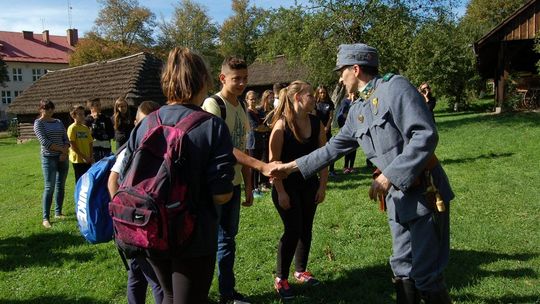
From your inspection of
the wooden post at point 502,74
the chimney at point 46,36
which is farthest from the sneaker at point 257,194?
the chimney at point 46,36

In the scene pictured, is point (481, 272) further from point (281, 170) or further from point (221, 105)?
point (221, 105)

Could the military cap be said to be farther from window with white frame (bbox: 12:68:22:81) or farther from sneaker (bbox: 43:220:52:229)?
window with white frame (bbox: 12:68:22:81)

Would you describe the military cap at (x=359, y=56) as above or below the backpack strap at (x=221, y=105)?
above

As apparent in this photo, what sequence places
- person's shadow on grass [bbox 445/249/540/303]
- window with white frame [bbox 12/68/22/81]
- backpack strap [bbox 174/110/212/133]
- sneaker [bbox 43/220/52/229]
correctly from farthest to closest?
window with white frame [bbox 12/68/22/81] < sneaker [bbox 43/220/52/229] < person's shadow on grass [bbox 445/249/540/303] < backpack strap [bbox 174/110/212/133]

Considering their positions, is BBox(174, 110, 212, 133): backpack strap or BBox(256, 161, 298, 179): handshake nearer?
BBox(174, 110, 212, 133): backpack strap

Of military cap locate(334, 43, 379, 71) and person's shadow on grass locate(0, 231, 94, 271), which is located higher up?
military cap locate(334, 43, 379, 71)

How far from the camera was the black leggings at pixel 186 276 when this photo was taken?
252cm

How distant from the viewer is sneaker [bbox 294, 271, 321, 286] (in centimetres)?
463

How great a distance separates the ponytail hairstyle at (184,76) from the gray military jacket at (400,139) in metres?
1.13

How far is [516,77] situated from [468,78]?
290 inches

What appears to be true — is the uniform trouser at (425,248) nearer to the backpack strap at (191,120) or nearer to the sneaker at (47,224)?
the backpack strap at (191,120)

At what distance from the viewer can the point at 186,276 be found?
2527mm

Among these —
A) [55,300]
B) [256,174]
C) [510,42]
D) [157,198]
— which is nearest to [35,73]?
[510,42]

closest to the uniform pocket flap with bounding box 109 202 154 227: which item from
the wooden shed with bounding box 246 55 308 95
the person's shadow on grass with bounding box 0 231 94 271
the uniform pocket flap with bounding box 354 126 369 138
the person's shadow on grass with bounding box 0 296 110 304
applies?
the uniform pocket flap with bounding box 354 126 369 138
